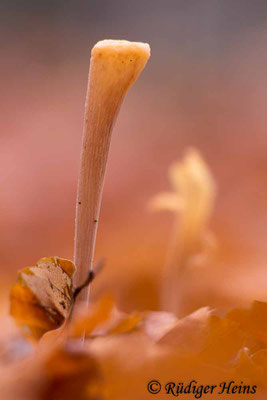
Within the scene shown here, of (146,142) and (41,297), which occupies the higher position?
(146,142)

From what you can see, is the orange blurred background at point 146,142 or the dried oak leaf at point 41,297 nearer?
the dried oak leaf at point 41,297

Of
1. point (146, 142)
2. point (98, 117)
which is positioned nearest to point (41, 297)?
point (98, 117)

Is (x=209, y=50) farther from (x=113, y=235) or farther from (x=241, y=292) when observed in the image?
(x=241, y=292)

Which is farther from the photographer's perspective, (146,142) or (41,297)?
(146,142)

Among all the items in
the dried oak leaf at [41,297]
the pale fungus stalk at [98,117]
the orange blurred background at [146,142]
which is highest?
the orange blurred background at [146,142]

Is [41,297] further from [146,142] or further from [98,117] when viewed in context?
[146,142]
